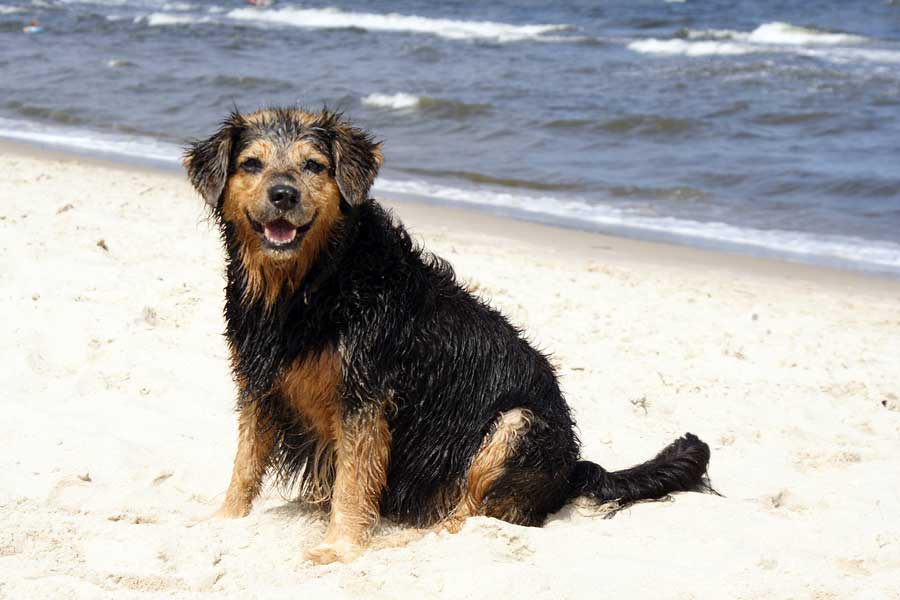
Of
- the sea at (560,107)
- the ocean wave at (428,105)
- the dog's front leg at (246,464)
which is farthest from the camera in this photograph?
the ocean wave at (428,105)

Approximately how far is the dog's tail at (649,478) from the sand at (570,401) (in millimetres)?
97

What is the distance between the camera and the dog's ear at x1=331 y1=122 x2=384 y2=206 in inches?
169

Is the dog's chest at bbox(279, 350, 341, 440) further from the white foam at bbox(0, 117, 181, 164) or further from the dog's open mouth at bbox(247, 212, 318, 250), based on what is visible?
the white foam at bbox(0, 117, 181, 164)

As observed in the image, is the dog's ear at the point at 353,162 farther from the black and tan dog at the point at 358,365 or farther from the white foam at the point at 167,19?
the white foam at the point at 167,19

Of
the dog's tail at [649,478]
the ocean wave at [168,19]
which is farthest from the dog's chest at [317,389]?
the ocean wave at [168,19]

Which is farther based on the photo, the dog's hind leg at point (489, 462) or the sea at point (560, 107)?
the sea at point (560, 107)

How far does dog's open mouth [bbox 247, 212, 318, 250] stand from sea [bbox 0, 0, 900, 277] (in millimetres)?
996

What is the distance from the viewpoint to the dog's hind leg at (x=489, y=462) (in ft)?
14.9

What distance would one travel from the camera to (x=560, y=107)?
17344 mm

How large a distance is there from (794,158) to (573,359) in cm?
851

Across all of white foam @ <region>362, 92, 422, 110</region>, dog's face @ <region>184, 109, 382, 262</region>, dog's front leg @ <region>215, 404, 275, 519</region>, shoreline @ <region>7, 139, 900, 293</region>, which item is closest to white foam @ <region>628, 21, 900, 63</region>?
white foam @ <region>362, 92, 422, 110</region>

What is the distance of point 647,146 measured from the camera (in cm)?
1507

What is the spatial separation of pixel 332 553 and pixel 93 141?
1199 centimetres

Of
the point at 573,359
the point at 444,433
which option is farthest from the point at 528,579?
the point at 573,359
